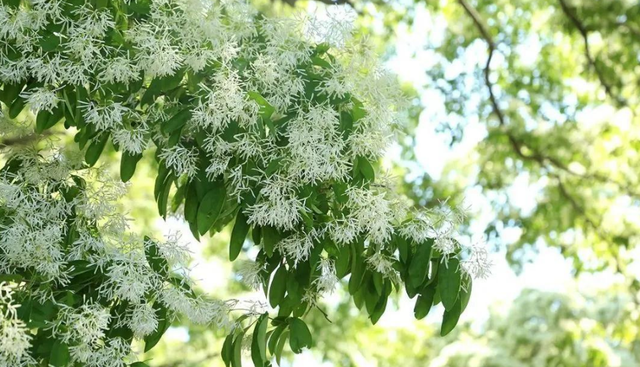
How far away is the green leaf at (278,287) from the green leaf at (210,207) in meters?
0.16

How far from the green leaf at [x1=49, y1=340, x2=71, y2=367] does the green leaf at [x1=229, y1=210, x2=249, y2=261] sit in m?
0.35

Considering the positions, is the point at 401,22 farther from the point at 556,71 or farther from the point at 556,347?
the point at 556,347

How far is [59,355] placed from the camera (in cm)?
150

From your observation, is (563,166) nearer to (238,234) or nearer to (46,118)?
(238,234)

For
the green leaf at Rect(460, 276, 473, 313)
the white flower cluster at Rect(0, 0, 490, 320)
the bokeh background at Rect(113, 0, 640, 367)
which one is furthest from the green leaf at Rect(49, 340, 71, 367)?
the bokeh background at Rect(113, 0, 640, 367)

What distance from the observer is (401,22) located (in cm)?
637

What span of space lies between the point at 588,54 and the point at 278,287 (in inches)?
170

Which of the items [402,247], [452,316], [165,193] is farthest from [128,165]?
[452,316]

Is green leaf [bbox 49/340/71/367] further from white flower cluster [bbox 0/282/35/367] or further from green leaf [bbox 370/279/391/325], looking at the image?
green leaf [bbox 370/279/391/325]

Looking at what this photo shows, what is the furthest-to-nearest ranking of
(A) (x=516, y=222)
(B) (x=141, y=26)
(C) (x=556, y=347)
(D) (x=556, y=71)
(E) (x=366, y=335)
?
1. (E) (x=366, y=335)
2. (C) (x=556, y=347)
3. (D) (x=556, y=71)
4. (A) (x=516, y=222)
5. (B) (x=141, y=26)

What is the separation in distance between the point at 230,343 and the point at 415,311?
34 cm

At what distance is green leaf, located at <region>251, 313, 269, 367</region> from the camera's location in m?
1.70

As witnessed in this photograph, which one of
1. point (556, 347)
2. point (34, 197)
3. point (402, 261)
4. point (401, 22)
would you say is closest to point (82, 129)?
point (34, 197)

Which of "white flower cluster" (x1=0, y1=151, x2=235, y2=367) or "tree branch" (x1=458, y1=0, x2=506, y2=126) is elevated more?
"tree branch" (x1=458, y1=0, x2=506, y2=126)
